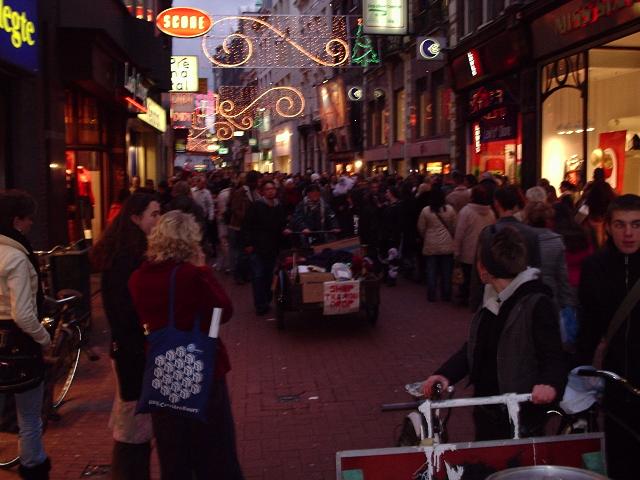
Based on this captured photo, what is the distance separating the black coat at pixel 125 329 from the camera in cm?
407

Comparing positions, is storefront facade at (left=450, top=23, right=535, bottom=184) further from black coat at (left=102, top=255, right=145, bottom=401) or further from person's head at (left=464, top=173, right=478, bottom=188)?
black coat at (left=102, top=255, right=145, bottom=401)

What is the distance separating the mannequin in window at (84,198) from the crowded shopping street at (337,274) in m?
0.06

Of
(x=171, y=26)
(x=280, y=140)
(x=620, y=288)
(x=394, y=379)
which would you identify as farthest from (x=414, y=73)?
(x=280, y=140)

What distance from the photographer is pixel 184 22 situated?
18891 millimetres

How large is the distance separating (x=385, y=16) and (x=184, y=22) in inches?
201

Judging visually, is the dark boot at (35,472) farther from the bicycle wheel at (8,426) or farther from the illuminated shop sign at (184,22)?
the illuminated shop sign at (184,22)

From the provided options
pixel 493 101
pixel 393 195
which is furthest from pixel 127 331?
pixel 493 101

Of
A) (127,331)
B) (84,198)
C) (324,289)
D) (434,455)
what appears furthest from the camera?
(84,198)

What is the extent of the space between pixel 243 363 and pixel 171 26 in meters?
13.2

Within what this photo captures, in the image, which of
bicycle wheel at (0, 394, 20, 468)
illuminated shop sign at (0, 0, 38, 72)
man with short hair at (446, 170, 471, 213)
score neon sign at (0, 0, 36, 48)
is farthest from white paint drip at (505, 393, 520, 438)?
man with short hair at (446, 170, 471, 213)

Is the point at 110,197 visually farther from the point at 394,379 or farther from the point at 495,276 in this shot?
the point at 495,276

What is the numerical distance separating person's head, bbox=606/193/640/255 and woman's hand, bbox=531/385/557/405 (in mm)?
1015

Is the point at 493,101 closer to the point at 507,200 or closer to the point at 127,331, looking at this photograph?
the point at 507,200

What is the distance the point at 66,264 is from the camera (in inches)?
321
